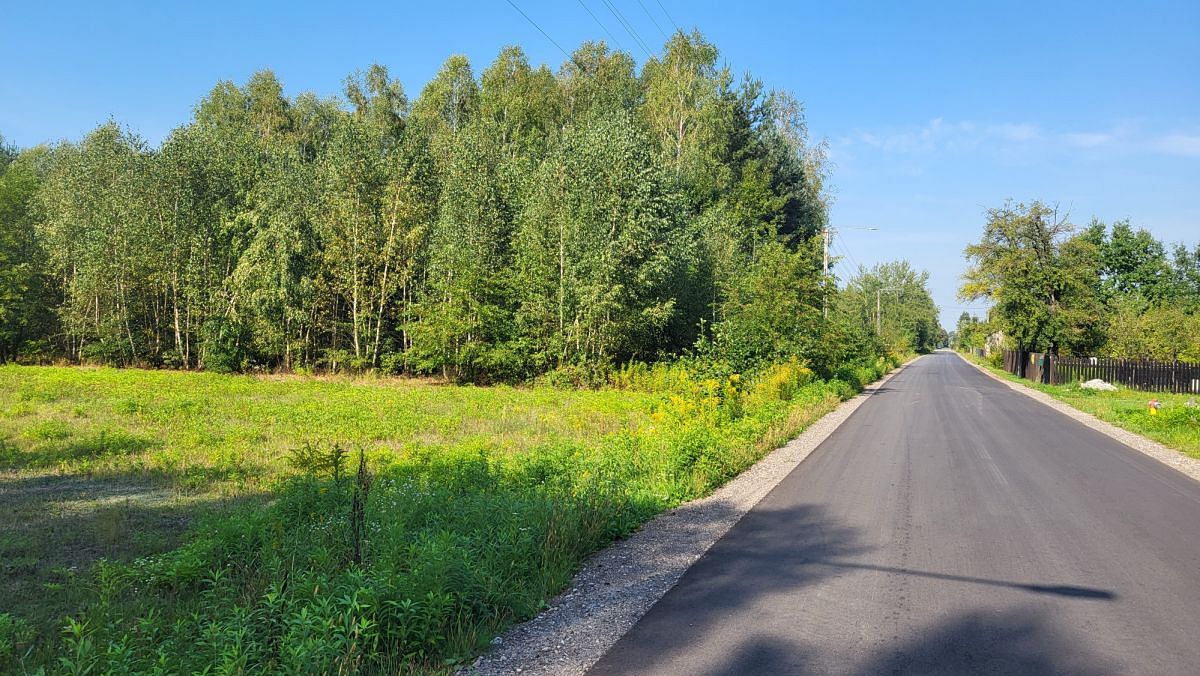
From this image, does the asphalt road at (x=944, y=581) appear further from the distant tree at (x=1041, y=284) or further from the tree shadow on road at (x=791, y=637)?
the distant tree at (x=1041, y=284)

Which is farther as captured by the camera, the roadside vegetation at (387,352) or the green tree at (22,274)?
the green tree at (22,274)

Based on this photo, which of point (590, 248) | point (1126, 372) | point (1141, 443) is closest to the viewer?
point (1141, 443)

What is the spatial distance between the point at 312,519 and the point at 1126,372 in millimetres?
38298

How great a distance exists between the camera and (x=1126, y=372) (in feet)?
107

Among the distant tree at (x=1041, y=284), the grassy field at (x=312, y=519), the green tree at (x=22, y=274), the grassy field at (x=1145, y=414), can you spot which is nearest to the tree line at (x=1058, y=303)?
the distant tree at (x=1041, y=284)

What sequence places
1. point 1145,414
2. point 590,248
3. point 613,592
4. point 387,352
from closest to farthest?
point 613,592
point 1145,414
point 590,248
point 387,352

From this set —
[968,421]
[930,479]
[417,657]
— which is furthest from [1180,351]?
[417,657]

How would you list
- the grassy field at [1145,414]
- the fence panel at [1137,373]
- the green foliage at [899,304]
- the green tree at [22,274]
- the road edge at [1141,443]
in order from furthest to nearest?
the green foliage at [899,304] → the green tree at [22,274] → the fence panel at [1137,373] → the grassy field at [1145,414] → the road edge at [1141,443]

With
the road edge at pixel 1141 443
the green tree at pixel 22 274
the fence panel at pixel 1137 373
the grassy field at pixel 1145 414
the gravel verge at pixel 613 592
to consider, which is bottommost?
the gravel verge at pixel 613 592

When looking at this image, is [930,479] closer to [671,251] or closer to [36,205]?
[671,251]

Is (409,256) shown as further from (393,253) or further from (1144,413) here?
(1144,413)

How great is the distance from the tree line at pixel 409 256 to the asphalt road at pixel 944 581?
1509cm

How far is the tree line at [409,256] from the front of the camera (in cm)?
2908

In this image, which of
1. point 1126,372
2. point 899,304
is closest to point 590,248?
point 1126,372
